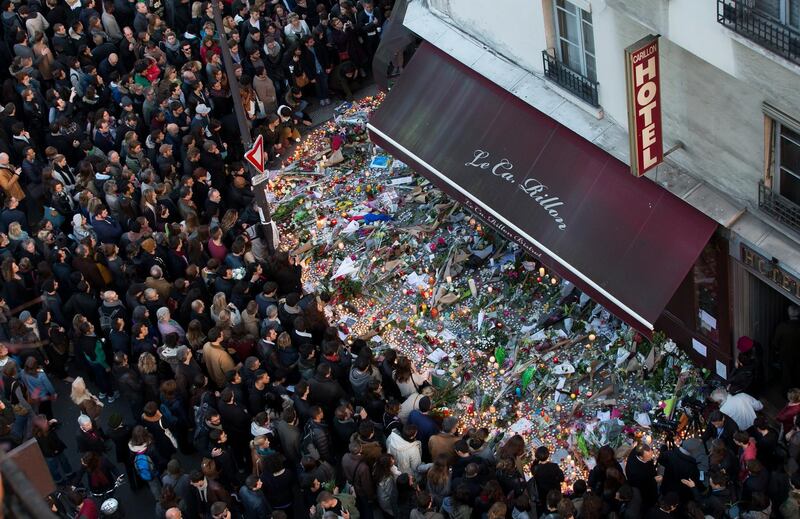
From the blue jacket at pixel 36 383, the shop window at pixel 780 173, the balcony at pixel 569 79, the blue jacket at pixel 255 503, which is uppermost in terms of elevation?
the shop window at pixel 780 173

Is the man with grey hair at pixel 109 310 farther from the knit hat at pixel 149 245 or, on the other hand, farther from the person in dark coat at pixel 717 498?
the person in dark coat at pixel 717 498

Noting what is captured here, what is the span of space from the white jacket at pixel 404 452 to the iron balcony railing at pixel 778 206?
4840 millimetres

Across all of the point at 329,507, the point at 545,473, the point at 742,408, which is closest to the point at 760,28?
the point at 742,408

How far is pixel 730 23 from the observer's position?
1248 centimetres

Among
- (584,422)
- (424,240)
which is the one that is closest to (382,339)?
(424,240)

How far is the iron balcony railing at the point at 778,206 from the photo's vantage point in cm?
1362

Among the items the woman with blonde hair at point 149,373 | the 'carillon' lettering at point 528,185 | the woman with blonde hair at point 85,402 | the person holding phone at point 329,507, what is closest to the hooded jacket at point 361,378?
the person holding phone at point 329,507

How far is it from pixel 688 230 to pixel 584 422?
3.06 metres

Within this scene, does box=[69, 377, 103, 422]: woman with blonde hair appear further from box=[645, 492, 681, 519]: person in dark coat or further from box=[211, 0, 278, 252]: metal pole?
box=[645, 492, 681, 519]: person in dark coat

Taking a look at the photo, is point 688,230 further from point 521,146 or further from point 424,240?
point 424,240

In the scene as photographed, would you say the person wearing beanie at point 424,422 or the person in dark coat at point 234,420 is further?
the person in dark coat at point 234,420

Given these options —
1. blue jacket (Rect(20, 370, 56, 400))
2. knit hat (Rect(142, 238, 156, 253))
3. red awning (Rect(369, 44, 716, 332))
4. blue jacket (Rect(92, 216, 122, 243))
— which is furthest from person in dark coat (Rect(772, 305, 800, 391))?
blue jacket (Rect(92, 216, 122, 243))

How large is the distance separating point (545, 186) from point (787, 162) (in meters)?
3.83

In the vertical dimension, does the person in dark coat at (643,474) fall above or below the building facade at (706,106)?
below
